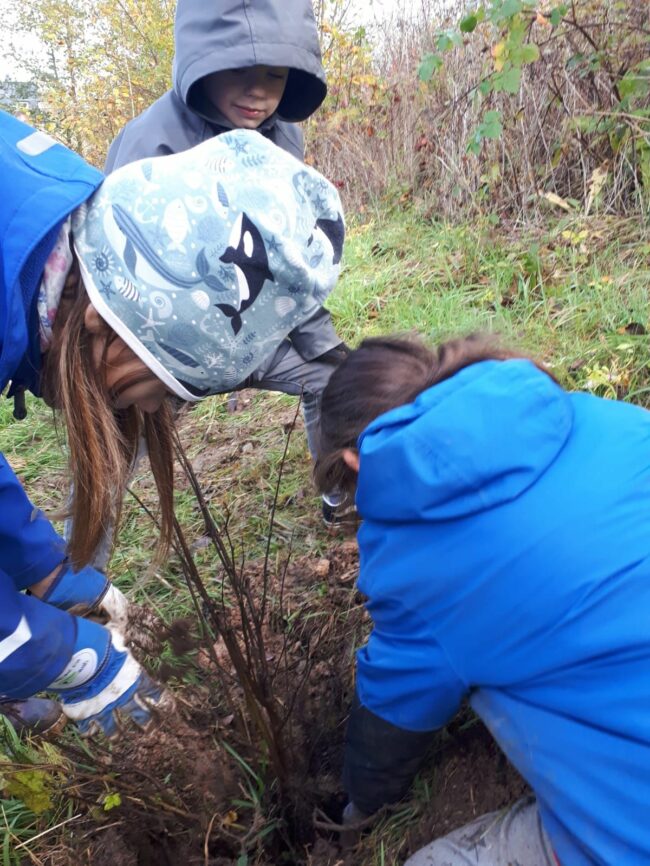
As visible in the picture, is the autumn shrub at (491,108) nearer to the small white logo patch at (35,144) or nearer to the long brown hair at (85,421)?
the small white logo patch at (35,144)

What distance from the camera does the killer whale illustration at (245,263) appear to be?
1020 millimetres

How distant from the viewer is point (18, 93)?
38.5 ft

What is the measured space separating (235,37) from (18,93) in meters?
12.1

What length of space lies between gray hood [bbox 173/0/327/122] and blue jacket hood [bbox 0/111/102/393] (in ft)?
3.88

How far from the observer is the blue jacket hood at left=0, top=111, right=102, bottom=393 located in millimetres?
965

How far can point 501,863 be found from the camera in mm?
1192

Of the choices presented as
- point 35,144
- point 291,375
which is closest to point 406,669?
point 35,144

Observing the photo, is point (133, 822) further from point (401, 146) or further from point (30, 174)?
point (401, 146)

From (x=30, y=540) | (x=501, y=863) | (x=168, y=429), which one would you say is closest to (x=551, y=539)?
(x=501, y=863)

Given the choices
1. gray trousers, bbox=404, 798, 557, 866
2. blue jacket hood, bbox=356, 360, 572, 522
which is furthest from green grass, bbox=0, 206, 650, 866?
blue jacket hood, bbox=356, 360, 572, 522

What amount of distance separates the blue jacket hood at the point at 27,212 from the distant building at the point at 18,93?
37.8 feet

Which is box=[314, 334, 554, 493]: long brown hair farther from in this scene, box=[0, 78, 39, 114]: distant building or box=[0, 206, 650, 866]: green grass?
box=[0, 78, 39, 114]: distant building

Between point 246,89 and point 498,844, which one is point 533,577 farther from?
point 246,89

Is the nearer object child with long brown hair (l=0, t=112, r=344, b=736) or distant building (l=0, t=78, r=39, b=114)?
child with long brown hair (l=0, t=112, r=344, b=736)
